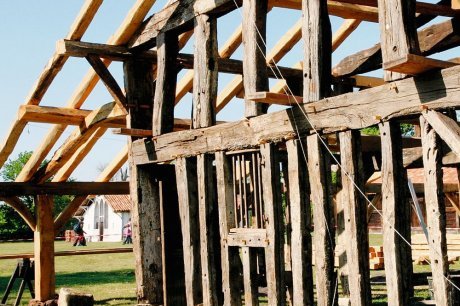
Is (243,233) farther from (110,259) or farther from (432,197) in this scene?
(110,259)

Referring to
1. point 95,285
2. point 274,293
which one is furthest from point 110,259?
point 274,293

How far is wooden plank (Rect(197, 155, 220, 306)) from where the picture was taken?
7582mm

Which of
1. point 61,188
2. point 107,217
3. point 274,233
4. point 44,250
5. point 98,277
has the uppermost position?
point 107,217

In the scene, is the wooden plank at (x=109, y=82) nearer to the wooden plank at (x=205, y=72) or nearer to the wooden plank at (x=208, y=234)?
the wooden plank at (x=205, y=72)

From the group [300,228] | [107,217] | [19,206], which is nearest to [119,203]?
[107,217]

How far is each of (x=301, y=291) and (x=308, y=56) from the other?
2.19 metres

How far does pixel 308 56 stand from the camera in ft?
20.4

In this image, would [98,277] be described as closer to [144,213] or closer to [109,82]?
[144,213]

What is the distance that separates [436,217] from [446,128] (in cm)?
67

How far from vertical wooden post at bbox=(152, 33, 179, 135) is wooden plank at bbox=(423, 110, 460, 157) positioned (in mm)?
4152

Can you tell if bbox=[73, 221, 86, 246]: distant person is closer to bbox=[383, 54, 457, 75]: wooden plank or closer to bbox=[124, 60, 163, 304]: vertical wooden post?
bbox=[124, 60, 163, 304]: vertical wooden post

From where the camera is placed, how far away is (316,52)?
616cm

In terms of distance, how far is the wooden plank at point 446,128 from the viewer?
4801 mm

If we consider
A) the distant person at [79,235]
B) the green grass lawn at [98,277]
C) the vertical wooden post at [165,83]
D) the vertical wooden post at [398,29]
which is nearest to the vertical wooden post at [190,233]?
the vertical wooden post at [165,83]
